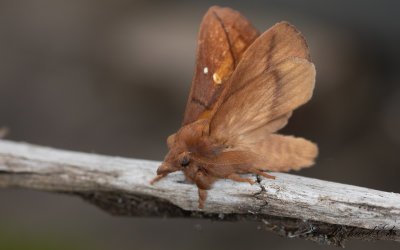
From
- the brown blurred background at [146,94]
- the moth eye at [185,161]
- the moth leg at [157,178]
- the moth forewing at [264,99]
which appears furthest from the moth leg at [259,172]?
the brown blurred background at [146,94]

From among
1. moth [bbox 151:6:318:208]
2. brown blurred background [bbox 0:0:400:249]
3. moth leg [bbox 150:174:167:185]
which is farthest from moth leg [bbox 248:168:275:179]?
brown blurred background [bbox 0:0:400:249]

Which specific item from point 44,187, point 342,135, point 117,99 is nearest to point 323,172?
point 342,135

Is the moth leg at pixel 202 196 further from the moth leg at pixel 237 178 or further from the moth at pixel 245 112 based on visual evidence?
the moth leg at pixel 237 178

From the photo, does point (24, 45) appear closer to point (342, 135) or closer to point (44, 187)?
→ point (44, 187)

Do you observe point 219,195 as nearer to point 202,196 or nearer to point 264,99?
point 202,196

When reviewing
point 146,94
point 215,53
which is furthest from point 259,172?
point 146,94

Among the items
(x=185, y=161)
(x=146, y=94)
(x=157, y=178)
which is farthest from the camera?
(x=146, y=94)
